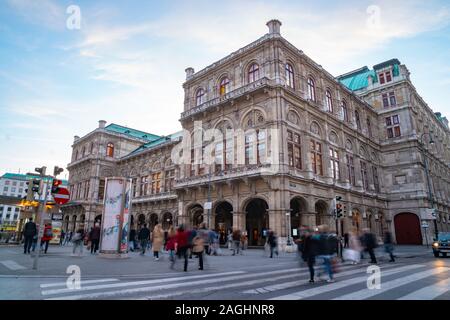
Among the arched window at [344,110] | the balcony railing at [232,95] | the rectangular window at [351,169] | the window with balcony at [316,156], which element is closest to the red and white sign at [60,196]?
the balcony railing at [232,95]

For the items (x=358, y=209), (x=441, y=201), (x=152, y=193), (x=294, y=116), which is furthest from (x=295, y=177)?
(x=441, y=201)

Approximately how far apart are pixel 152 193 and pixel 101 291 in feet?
122

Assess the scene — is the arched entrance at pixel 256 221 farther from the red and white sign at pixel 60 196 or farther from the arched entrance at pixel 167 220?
the red and white sign at pixel 60 196

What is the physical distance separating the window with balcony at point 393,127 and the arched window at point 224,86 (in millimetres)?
25659

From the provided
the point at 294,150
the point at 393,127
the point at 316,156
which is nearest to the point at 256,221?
the point at 294,150

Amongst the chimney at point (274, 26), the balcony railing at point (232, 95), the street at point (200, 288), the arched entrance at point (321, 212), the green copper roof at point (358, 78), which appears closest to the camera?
the street at point (200, 288)

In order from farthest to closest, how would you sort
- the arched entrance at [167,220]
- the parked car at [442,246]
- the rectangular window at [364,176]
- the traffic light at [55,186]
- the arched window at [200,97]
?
the arched entrance at [167,220] → the rectangular window at [364,176] → the arched window at [200,97] → the parked car at [442,246] → the traffic light at [55,186]

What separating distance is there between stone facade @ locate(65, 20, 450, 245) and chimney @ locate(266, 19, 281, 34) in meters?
0.11

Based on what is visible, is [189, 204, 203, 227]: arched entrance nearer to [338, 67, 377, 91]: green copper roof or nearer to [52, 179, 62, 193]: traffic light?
[52, 179, 62, 193]: traffic light

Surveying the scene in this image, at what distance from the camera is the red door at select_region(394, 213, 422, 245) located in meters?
35.8

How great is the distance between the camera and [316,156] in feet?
94.6

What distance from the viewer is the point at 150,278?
8.88 meters

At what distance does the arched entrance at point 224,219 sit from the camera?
1183 inches
